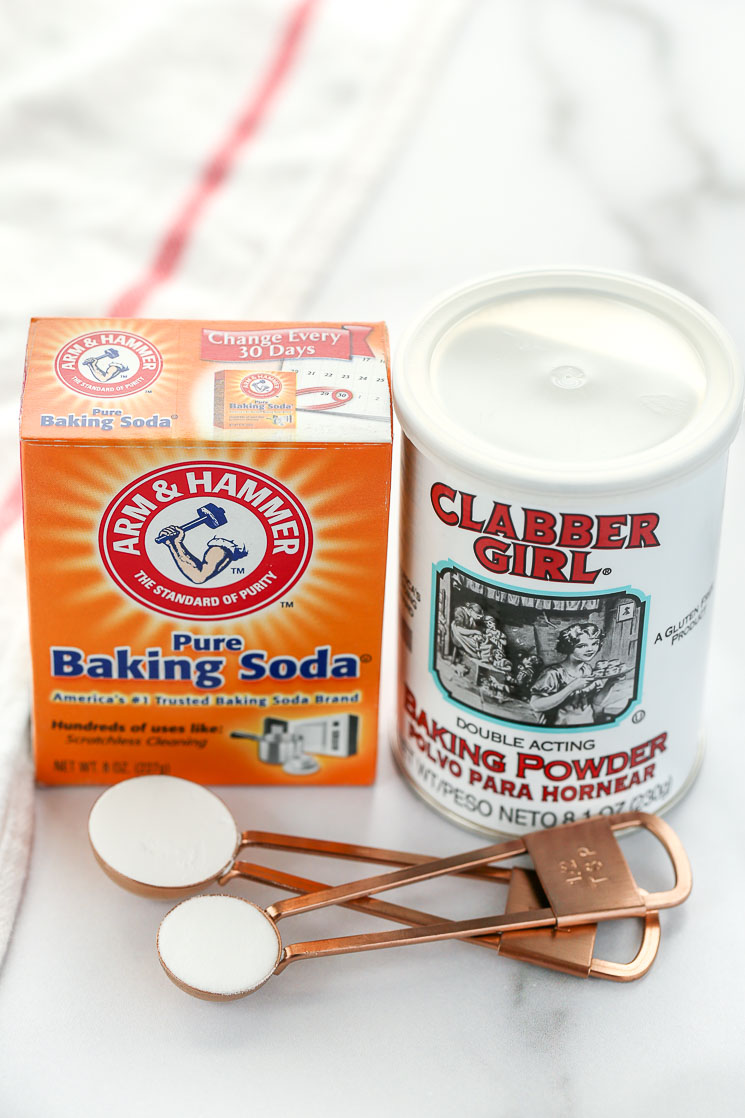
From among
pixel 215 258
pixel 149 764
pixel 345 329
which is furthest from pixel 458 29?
pixel 149 764

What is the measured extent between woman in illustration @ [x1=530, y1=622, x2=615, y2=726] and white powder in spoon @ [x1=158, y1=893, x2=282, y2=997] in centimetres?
13

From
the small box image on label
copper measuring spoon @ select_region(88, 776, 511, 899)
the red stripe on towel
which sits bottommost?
copper measuring spoon @ select_region(88, 776, 511, 899)

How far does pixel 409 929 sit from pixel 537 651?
12 cm

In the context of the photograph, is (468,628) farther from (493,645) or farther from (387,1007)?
(387,1007)

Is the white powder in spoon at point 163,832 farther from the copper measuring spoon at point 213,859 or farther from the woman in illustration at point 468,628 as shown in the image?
the woman in illustration at point 468,628

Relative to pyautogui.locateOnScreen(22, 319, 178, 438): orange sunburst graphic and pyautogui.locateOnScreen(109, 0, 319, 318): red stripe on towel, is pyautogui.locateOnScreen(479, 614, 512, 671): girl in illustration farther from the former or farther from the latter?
pyautogui.locateOnScreen(109, 0, 319, 318): red stripe on towel

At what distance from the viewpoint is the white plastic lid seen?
504mm

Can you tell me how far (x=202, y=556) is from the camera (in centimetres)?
55

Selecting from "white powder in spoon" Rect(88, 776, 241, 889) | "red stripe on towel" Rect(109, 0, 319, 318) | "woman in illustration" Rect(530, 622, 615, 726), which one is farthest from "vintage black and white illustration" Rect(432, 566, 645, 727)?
"red stripe on towel" Rect(109, 0, 319, 318)

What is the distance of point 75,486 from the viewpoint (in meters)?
0.53

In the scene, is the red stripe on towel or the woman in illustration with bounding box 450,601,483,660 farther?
the red stripe on towel

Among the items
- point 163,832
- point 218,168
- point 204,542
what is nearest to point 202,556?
point 204,542

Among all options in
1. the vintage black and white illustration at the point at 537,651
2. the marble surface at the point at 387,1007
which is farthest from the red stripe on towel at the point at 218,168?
the vintage black and white illustration at the point at 537,651

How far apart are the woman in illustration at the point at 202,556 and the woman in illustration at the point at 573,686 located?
13 centimetres
